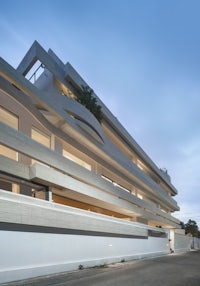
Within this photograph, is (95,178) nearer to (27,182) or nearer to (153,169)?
(27,182)

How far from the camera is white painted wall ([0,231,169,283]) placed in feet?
39.1

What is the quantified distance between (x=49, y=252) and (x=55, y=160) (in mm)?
5511

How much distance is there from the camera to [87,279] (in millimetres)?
13133

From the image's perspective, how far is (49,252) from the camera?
1436cm

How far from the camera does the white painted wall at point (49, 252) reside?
11.9 metres

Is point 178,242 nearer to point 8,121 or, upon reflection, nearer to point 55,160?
point 55,160

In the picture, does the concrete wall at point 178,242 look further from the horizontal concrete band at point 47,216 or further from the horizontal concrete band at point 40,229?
the horizontal concrete band at point 40,229

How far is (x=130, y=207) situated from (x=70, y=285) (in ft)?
58.6

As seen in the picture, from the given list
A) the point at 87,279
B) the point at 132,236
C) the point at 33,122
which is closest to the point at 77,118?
the point at 33,122

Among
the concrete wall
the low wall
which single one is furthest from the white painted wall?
the concrete wall

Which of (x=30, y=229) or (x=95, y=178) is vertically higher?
(x=95, y=178)

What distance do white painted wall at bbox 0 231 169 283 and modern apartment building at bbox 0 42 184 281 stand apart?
15.1 inches

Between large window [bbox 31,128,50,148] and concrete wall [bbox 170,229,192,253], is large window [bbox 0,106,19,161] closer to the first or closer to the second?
large window [bbox 31,128,50,148]

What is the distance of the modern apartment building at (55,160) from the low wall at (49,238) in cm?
6
